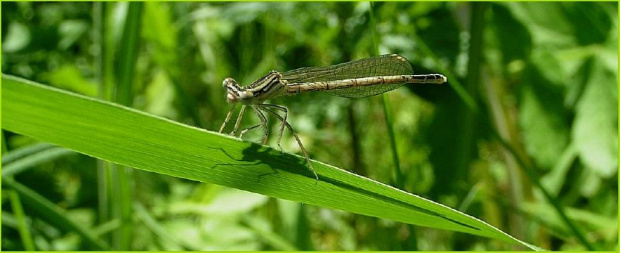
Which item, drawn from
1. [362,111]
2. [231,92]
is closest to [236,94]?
[231,92]

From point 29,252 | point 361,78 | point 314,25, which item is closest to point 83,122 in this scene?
point 29,252

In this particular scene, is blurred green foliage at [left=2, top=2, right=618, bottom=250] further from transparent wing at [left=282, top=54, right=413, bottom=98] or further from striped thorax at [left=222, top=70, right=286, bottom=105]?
striped thorax at [left=222, top=70, right=286, bottom=105]

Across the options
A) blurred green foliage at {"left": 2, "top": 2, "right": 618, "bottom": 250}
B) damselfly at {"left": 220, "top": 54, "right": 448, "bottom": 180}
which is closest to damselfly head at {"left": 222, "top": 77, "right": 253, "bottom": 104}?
damselfly at {"left": 220, "top": 54, "right": 448, "bottom": 180}

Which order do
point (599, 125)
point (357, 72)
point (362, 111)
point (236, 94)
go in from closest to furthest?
1. point (236, 94)
2. point (357, 72)
3. point (599, 125)
4. point (362, 111)

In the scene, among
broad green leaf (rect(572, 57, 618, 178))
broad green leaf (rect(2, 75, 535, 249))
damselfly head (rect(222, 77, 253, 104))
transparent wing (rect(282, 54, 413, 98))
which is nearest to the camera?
broad green leaf (rect(2, 75, 535, 249))

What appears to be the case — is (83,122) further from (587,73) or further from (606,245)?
(606,245)

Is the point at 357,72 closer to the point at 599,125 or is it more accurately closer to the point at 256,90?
the point at 256,90
